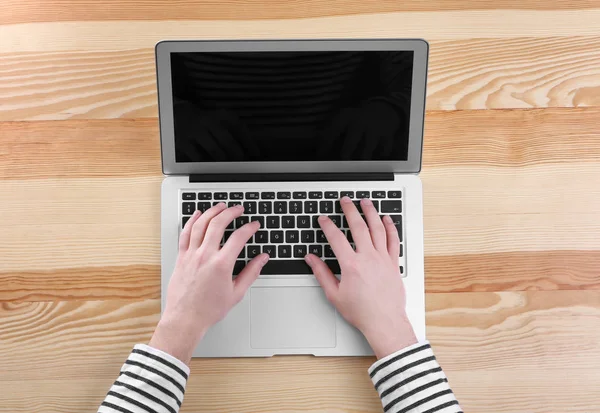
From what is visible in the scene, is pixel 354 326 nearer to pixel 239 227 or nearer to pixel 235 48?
pixel 239 227

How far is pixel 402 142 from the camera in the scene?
28.8 inches

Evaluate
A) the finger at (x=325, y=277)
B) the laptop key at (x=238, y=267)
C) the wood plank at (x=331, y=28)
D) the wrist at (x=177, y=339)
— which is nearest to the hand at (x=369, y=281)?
the finger at (x=325, y=277)

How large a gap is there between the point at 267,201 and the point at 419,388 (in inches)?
13.8

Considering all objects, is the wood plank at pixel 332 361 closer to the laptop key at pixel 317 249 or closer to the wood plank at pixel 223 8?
the laptop key at pixel 317 249

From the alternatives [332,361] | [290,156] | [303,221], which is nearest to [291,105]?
[290,156]

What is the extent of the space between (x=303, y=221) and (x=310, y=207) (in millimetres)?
25

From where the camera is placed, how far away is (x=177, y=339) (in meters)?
0.69

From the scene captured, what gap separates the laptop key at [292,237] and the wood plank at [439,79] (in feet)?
1.02

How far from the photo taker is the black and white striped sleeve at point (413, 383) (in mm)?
651

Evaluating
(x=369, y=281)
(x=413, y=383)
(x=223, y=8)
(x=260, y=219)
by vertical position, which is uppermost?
(x=223, y=8)

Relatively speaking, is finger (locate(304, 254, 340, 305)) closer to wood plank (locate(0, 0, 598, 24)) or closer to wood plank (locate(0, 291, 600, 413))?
wood plank (locate(0, 291, 600, 413))

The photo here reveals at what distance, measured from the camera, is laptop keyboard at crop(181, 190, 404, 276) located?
744 millimetres

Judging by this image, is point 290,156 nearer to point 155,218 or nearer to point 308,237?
point 308,237

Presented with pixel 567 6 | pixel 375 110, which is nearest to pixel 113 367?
pixel 375 110
